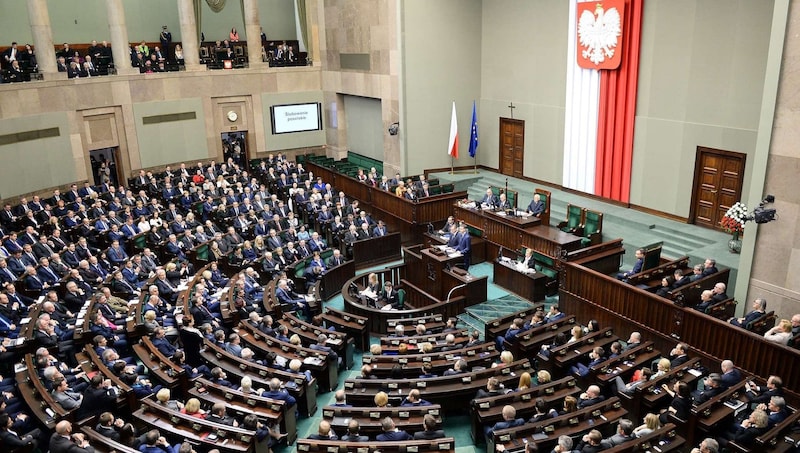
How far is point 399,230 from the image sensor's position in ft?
53.5

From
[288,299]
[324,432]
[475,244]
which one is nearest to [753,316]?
[475,244]

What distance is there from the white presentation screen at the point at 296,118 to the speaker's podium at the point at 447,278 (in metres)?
12.5

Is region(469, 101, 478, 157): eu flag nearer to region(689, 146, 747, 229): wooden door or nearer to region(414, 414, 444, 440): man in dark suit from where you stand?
region(689, 146, 747, 229): wooden door

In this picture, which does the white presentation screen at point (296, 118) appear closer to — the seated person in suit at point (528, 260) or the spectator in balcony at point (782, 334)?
the seated person in suit at point (528, 260)

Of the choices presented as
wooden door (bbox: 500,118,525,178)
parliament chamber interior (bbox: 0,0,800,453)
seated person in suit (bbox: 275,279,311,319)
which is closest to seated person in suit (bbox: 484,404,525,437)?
parliament chamber interior (bbox: 0,0,800,453)

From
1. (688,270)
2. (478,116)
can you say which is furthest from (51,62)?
(688,270)

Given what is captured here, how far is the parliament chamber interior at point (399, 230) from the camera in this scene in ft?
25.0

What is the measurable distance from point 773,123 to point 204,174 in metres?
16.0

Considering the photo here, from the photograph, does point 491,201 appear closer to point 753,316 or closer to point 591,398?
point 753,316

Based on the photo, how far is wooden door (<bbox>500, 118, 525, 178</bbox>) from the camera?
19.2 m

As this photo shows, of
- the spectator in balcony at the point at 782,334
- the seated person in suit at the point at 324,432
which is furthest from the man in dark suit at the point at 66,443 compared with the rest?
the spectator in balcony at the point at 782,334

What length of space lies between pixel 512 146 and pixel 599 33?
4.74m

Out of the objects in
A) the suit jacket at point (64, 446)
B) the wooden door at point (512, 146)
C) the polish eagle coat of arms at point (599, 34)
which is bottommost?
the suit jacket at point (64, 446)

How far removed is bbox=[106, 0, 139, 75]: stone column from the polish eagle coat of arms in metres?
14.1
